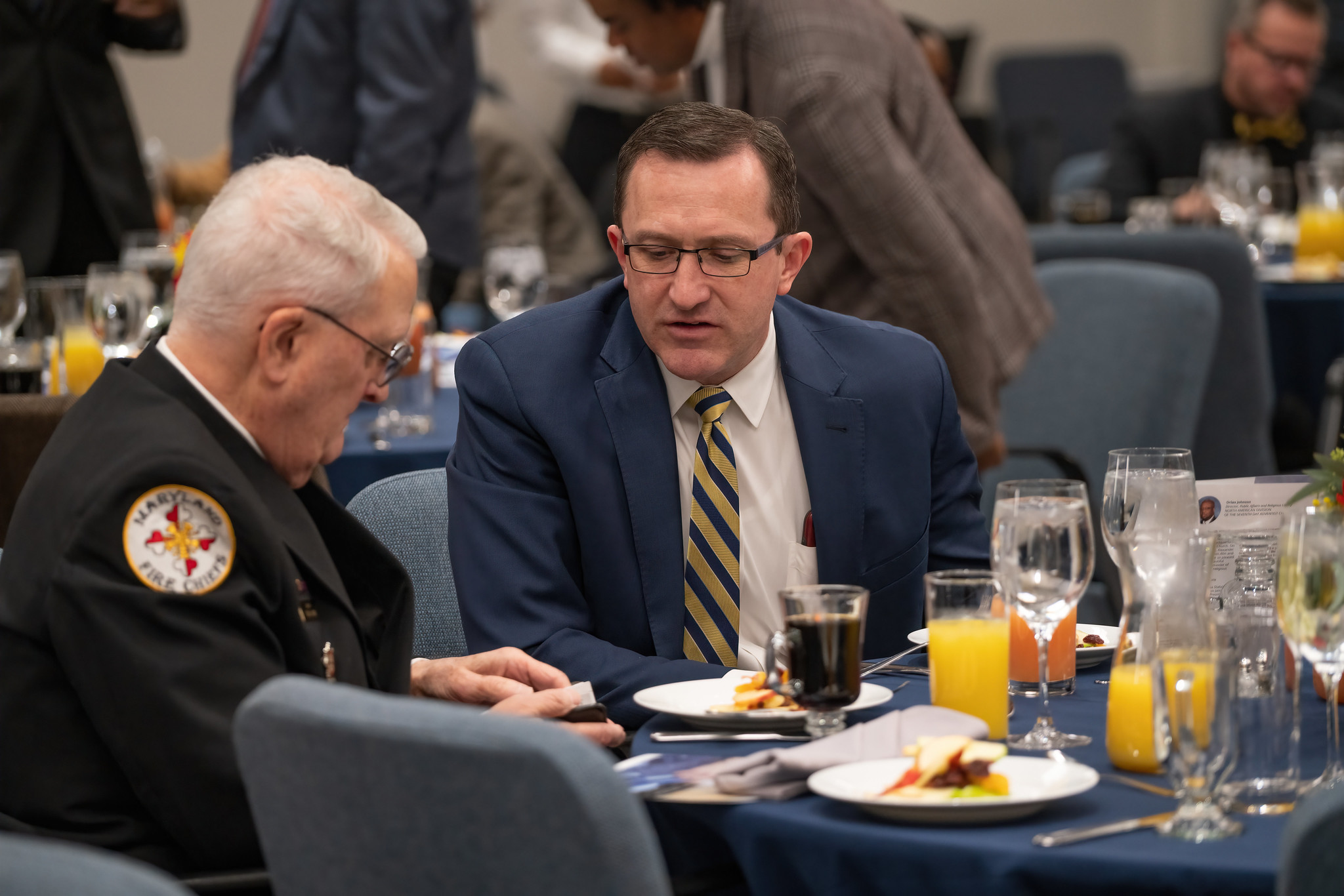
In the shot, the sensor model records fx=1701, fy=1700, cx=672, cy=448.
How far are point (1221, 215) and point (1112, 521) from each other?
13.1 feet

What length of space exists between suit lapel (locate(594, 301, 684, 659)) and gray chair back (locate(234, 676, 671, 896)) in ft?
3.14

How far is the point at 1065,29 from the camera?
35.0ft

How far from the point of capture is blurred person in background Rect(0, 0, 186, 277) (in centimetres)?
375

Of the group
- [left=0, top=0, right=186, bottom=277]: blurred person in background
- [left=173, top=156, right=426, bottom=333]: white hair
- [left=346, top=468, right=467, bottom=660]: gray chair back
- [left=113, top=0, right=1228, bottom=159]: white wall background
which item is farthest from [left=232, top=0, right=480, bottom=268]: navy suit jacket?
[left=113, top=0, right=1228, bottom=159]: white wall background

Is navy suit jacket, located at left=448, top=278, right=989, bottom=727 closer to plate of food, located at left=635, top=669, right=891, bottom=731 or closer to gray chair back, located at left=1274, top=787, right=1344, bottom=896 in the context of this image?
plate of food, located at left=635, top=669, right=891, bottom=731

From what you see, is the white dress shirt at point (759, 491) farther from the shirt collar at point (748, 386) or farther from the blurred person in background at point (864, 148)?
the blurred person in background at point (864, 148)

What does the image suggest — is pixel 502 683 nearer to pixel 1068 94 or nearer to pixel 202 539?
pixel 202 539

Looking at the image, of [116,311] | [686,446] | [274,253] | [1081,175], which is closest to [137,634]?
[274,253]

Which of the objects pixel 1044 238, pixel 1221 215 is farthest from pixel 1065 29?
pixel 1044 238

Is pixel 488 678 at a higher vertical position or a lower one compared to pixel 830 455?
lower

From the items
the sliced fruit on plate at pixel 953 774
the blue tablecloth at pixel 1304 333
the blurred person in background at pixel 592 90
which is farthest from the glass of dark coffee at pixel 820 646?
the blurred person in background at pixel 592 90

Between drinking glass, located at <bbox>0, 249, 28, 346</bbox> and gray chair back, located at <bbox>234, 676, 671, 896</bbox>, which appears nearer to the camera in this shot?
gray chair back, located at <bbox>234, 676, 671, 896</bbox>

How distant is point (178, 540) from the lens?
1529 mm

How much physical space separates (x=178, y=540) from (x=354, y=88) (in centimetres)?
335
